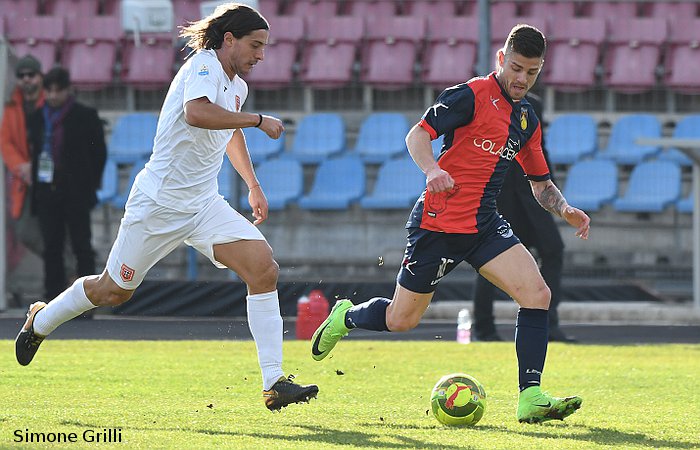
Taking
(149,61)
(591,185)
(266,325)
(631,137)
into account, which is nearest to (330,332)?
(266,325)

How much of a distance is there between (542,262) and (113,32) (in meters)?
10.7

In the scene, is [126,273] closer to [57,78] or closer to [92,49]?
[57,78]

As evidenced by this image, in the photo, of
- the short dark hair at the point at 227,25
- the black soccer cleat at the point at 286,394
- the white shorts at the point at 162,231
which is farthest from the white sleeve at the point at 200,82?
the black soccer cleat at the point at 286,394

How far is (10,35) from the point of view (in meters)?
20.3

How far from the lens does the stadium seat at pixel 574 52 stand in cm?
1923

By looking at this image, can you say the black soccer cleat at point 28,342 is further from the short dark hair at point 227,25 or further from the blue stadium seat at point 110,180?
the blue stadium seat at point 110,180

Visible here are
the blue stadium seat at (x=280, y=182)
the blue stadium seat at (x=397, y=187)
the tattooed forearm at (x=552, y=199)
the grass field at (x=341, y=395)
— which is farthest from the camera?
the blue stadium seat at (x=280, y=182)

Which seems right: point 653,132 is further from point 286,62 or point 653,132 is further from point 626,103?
point 286,62

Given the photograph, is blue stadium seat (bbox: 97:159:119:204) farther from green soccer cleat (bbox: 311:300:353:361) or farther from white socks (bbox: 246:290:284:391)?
white socks (bbox: 246:290:284:391)

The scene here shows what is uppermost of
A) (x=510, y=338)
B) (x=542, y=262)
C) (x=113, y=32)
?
(x=113, y=32)

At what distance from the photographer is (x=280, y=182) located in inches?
683

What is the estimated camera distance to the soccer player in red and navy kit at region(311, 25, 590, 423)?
6.54 meters

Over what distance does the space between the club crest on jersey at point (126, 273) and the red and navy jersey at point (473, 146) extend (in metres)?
1.41

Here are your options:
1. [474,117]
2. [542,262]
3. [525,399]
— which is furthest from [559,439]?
[542,262]
